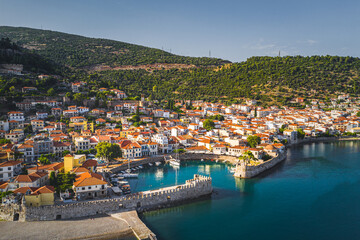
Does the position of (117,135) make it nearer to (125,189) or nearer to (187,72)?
(125,189)

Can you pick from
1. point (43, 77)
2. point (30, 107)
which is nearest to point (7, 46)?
point (43, 77)

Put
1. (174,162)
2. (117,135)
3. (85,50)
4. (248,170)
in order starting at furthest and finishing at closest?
(85,50), (117,135), (174,162), (248,170)

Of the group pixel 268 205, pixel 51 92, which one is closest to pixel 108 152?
pixel 268 205

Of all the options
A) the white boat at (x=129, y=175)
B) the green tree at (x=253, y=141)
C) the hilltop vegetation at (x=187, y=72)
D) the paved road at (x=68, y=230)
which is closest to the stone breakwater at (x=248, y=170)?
the green tree at (x=253, y=141)

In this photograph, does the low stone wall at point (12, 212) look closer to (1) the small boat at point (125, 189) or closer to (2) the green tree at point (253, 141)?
(1) the small boat at point (125, 189)

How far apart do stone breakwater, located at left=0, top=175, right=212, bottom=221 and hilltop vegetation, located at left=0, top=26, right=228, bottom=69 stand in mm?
75649

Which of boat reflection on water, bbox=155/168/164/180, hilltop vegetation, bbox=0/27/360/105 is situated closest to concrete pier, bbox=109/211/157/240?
boat reflection on water, bbox=155/168/164/180

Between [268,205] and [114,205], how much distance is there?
36.5ft

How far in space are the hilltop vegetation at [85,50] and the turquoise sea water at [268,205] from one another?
7233 centimetres

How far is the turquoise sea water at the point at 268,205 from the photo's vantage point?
1758cm

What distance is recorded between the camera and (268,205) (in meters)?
21.5

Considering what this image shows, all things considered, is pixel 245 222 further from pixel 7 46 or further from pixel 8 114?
pixel 7 46

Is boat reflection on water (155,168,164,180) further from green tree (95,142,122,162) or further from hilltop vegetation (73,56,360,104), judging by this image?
hilltop vegetation (73,56,360,104)

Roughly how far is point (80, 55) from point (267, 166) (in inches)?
3244
